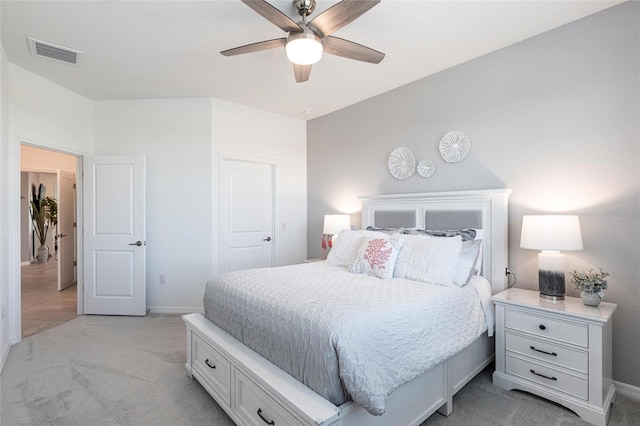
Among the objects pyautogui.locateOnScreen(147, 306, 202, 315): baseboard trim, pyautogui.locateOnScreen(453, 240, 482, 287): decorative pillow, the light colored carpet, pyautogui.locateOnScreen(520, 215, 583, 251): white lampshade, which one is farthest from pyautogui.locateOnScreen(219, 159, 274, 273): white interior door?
pyautogui.locateOnScreen(520, 215, 583, 251): white lampshade

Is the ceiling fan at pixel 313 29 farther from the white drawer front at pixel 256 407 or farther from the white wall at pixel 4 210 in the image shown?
the white wall at pixel 4 210

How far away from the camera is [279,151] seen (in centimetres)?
462

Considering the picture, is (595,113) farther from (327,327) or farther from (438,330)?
(327,327)

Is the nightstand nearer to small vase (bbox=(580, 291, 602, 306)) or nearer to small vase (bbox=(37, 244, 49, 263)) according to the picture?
small vase (bbox=(580, 291, 602, 306))

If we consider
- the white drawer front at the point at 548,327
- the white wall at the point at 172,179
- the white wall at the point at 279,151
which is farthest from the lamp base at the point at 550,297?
the white wall at the point at 172,179

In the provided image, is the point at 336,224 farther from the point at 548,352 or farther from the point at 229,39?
the point at 548,352

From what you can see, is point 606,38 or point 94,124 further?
point 94,124

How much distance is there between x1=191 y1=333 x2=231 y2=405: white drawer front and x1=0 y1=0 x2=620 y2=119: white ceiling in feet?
7.83

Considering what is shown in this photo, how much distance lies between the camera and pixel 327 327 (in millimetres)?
1466

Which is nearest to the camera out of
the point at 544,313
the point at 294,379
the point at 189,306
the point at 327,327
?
the point at 327,327

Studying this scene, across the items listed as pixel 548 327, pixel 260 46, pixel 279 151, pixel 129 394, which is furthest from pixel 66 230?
pixel 548 327

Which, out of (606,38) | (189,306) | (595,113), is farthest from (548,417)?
(189,306)

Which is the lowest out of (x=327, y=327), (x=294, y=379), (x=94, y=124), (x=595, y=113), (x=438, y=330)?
(x=294, y=379)

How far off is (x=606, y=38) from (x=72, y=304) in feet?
20.8
